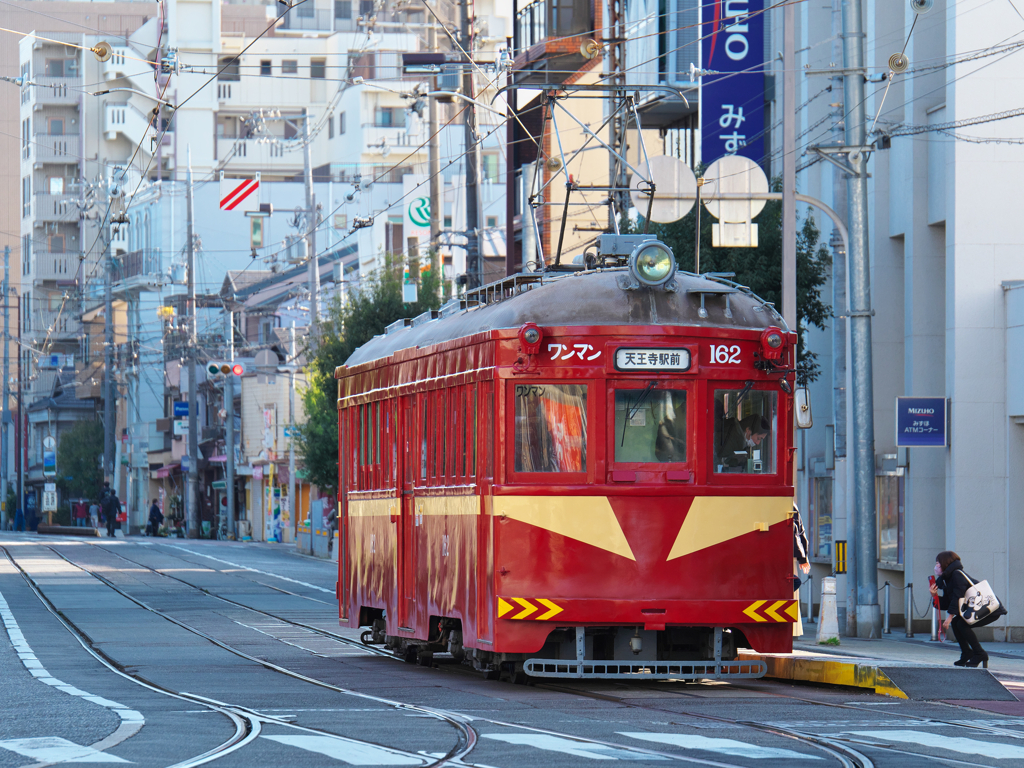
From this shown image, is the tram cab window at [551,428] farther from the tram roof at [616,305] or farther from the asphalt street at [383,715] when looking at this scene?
the asphalt street at [383,715]

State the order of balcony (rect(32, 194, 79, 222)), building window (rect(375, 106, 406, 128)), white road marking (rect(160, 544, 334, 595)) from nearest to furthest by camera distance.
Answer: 1. white road marking (rect(160, 544, 334, 595))
2. building window (rect(375, 106, 406, 128))
3. balcony (rect(32, 194, 79, 222))

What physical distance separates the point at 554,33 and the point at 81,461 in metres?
52.7

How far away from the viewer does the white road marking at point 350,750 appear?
1023cm

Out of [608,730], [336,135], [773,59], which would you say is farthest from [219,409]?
[608,730]

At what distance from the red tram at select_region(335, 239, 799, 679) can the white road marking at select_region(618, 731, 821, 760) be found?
2962 mm

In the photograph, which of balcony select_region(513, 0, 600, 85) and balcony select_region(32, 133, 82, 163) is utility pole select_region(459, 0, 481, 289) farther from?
balcony select_region(32, 133, 82, 163)

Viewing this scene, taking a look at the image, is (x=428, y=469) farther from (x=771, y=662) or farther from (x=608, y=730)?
(x=608, y=730)

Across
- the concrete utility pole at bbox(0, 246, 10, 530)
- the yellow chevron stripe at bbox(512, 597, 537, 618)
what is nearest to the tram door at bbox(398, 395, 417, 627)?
the yellow chevron stripe at bbox(512, 597, 537, 618)

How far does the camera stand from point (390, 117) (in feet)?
293

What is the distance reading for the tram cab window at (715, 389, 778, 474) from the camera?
49.3ft

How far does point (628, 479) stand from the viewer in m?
14.8

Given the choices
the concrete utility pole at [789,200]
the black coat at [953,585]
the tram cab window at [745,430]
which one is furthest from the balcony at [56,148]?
the tram cab window at [745,430]

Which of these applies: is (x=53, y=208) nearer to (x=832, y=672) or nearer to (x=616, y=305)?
(x=616, y=305)

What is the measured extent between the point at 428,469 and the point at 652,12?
23.2 meters
